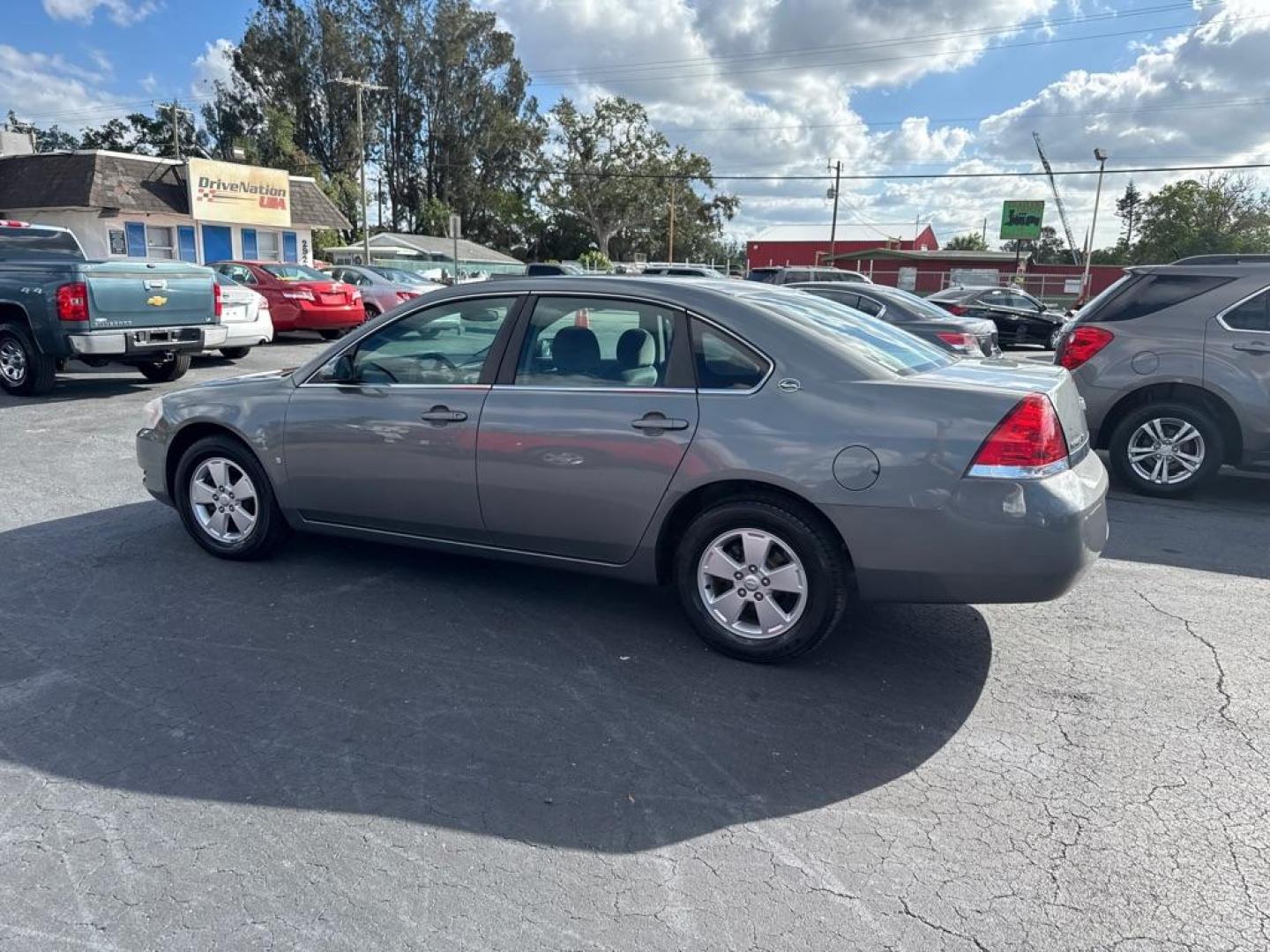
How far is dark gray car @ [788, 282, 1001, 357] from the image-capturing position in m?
10.1

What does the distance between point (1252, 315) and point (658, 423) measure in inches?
207

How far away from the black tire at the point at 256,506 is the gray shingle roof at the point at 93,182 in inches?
977

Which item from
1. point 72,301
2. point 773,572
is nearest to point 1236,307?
point 773,572

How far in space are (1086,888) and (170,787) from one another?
9.22ft

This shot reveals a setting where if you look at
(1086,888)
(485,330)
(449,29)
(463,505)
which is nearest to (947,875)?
(1086,888)

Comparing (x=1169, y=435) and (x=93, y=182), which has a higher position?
(x=93, y=182)

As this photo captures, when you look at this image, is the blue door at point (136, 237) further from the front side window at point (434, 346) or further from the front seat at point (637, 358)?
the front seat at point (637, 358)

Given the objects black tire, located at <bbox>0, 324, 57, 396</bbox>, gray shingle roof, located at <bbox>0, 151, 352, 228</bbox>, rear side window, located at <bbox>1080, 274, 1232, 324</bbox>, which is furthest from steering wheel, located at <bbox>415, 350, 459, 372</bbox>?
gray shingle roof, located at <bbox>0, 151, 352, 228</bbox>

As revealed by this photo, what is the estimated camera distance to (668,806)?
9.64ft

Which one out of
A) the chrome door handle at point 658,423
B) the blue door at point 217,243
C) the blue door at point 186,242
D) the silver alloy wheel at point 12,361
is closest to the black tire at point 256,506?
the chrome door handle at point 658,423

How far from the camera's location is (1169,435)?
702cm

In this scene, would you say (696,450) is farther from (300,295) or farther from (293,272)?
(293,272)

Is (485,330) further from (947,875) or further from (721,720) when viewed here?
(947,875)

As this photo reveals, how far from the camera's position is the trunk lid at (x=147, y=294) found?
9.77 meters
